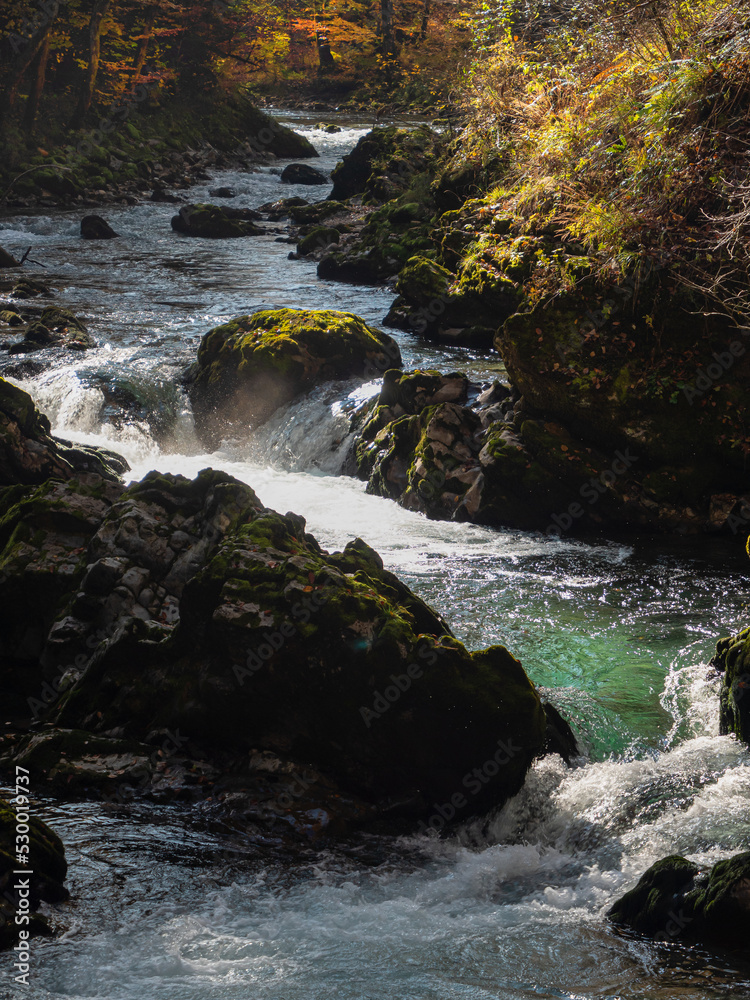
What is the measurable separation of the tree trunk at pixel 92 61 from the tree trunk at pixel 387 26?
1918 centimetres

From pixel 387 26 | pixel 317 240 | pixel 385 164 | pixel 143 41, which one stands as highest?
pixel 387 26

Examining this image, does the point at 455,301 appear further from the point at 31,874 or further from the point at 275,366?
the point at 31,874

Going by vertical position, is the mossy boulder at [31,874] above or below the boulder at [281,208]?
below

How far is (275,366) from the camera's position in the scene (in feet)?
42.4

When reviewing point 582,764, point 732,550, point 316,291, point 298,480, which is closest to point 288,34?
point 316,291

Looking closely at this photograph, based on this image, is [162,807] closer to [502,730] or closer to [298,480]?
[502,730]

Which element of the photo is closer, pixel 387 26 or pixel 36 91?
pixel 36 91

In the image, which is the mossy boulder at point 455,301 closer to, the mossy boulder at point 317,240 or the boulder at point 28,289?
the mossy boulder at point 317,240

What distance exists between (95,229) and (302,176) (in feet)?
34.7

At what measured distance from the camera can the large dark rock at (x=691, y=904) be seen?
12.0ft

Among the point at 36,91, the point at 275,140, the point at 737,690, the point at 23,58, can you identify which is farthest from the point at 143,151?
the point at 737,690

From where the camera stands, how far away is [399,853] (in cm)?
477

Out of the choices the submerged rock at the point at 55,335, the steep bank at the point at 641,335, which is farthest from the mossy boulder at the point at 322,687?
A: the submerged rock at the point at 55,335

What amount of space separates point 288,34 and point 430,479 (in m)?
41.3
